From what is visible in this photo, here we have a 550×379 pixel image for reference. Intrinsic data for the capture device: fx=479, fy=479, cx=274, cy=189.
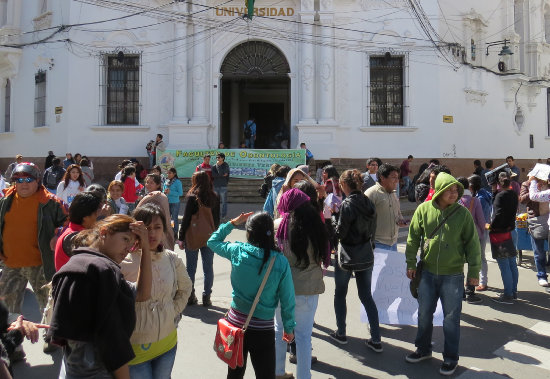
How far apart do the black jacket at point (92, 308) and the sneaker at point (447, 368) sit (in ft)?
10.3

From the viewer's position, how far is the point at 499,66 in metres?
20.4

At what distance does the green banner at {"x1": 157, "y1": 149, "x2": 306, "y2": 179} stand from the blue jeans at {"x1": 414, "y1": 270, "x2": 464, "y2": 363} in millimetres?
11049

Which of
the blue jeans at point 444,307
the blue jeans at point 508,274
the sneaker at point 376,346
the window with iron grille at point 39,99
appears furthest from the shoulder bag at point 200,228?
the window with iron grille at point 39,99

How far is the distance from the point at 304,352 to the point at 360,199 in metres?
1.72

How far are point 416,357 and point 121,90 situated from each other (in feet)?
50.5

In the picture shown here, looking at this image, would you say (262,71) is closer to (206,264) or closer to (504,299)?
(206,264)

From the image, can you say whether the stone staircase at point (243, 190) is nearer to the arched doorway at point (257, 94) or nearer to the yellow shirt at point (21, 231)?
the arched doorway at point (257, 94)

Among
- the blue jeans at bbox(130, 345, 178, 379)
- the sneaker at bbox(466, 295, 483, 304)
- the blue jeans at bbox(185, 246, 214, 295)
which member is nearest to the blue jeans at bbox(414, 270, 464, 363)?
the sneaker at bbox(466, 295, 483, 304)

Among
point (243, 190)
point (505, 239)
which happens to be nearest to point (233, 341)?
point (505, 239)

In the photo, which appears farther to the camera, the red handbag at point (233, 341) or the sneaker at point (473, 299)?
the sneaker at point (473, 299)

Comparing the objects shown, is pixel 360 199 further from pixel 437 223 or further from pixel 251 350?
pixel 251 350

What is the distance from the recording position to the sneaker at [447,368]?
438 centimetres

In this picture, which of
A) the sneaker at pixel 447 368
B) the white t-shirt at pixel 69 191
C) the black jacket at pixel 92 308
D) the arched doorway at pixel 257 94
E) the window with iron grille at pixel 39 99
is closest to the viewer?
the black jacket at pixel 92 308

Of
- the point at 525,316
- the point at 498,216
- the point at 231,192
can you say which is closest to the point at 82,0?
the point at 231,192
